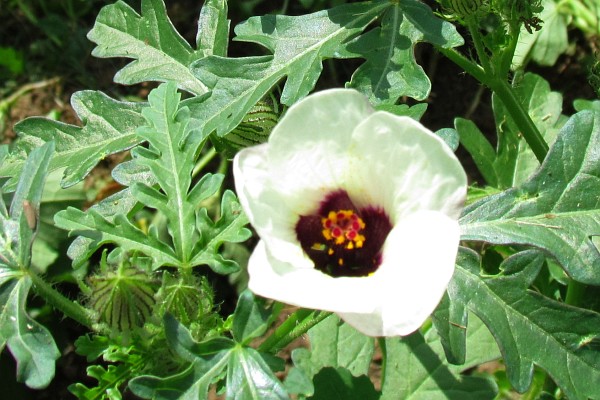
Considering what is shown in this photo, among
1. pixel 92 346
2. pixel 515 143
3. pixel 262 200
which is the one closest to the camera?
pixel 262 200

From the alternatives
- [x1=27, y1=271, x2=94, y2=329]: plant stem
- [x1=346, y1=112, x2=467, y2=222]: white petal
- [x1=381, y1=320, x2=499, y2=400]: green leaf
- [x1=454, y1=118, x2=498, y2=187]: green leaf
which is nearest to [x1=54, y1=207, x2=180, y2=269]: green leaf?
[x1=27, y1=271, x2=94, y2=329]: plant stem

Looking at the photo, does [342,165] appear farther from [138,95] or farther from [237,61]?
[138,95]

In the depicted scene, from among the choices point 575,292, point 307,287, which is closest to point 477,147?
point 575,292

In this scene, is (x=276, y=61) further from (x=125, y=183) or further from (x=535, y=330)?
(x=535, y=330)

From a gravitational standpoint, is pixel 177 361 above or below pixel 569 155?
below

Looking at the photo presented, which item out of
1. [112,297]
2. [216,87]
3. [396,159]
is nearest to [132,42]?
[216,87]

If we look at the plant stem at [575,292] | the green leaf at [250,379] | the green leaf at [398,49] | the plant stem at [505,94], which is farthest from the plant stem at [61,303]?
the plant stem at [575,292]
